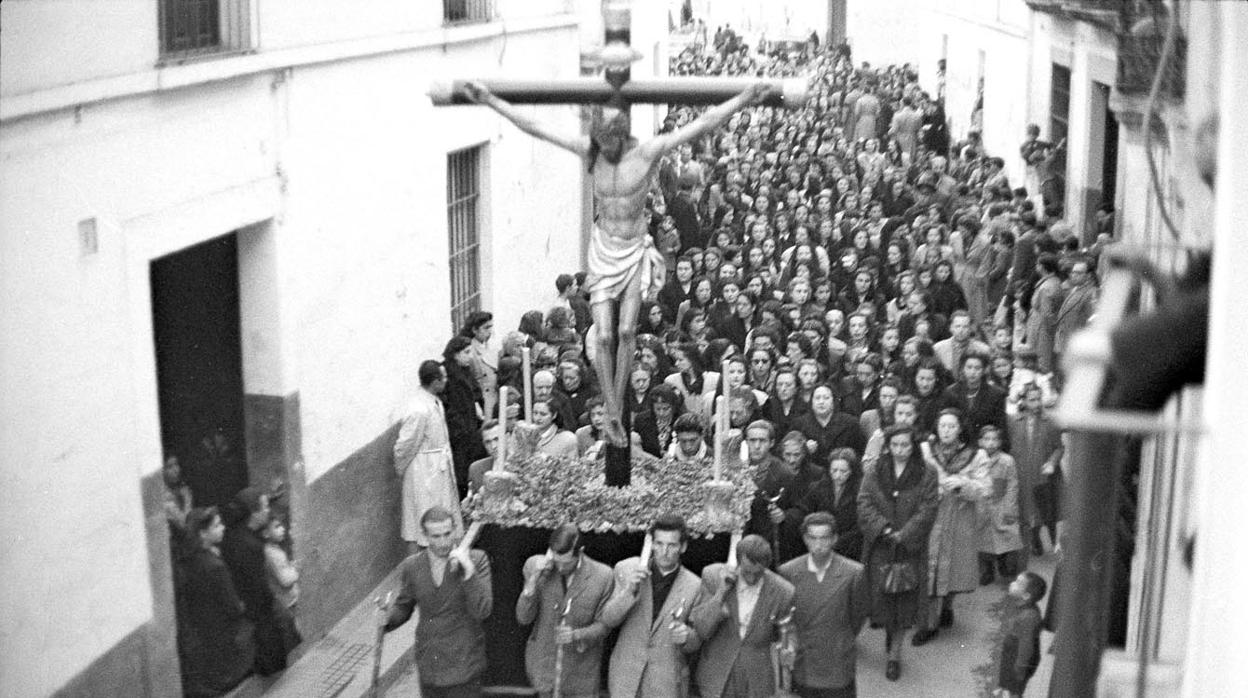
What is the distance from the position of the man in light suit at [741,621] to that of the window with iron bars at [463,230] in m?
5.08

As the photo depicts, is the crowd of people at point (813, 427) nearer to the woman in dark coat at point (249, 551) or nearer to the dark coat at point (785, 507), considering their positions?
the dark coat at point (785, 507)

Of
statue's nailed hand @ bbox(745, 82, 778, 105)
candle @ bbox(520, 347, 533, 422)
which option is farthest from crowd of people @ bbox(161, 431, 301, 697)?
statue's nailed hand @ bbox(745, 82, 778, 105)

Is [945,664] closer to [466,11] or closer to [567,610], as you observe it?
[567,610]

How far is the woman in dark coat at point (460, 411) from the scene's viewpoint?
10.9 metres

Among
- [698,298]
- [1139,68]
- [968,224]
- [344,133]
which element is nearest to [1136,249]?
[1139,68]

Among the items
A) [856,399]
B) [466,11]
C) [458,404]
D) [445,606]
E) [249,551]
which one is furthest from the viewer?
[466,11]

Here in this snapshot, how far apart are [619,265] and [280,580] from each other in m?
2.37

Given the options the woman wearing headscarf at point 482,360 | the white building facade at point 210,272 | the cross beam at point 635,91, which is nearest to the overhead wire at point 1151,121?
the cross beam at point 635,91

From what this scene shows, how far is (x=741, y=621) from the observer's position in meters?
8.12

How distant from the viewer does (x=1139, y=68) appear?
10.0 metres

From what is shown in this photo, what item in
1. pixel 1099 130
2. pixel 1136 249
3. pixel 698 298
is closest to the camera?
pixel 1136 249

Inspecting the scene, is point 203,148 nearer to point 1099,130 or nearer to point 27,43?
point 27,43

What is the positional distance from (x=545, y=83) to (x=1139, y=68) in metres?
3.91

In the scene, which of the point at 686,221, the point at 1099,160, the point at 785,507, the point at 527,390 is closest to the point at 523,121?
the point at 527,390
